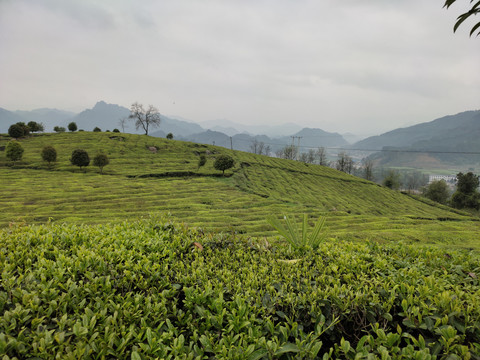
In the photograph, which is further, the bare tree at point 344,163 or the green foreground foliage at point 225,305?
the bare tree at point 344,163

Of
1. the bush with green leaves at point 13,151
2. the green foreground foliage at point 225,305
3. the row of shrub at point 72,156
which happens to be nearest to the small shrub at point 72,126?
the row of shrub at point 72,156

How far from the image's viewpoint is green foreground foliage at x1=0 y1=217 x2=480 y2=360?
2.20 metres

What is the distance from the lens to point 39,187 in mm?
27562

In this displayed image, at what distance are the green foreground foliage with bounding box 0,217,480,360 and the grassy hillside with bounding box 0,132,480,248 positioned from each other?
1.71 m

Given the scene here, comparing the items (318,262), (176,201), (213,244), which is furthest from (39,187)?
(318,262)

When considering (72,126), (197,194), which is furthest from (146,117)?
(197,194)

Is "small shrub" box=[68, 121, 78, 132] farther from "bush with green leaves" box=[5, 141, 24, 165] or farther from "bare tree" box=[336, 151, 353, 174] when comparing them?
"bare tree" box=[336, 151, 353, 174]

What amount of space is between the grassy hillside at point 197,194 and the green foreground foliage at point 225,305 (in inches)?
67.5

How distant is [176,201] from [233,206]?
5824mm

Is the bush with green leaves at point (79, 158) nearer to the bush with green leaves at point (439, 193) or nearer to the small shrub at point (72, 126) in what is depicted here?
the small shrub at point (72, 126)

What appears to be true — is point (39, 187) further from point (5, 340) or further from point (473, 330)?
point (473, 330)

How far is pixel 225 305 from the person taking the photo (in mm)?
2811

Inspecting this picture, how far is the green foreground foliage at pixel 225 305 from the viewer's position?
220 centimetres

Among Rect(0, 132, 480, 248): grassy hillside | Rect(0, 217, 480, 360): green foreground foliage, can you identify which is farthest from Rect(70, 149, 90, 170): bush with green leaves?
Rect(0, 217, 480, 360): green foreground foliage
